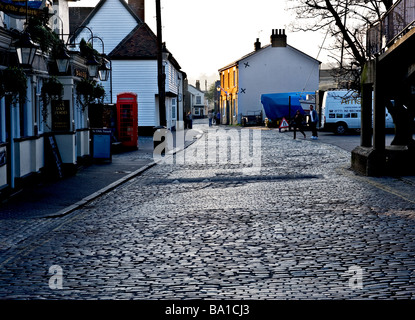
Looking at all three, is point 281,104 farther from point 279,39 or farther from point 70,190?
point 70,190

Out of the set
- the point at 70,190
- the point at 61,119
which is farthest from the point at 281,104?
the point at 70,190

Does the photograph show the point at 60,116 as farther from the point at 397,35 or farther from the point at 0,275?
the point at 0,275

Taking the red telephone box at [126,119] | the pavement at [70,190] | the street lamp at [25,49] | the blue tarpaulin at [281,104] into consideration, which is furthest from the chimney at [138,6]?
the street lamp at [25,49]

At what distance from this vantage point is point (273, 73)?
226 ft

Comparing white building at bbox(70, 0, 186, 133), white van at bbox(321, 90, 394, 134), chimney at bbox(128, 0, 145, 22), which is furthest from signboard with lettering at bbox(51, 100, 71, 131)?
chimney at bbox(128, 0, 145, 22)

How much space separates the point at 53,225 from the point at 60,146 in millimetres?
8175

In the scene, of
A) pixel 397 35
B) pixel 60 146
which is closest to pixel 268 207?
pixel 397 35

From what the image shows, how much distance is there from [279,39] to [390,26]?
52.9 m

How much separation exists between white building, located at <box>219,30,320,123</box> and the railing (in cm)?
5062

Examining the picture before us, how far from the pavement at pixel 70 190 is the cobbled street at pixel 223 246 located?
1.43 feet

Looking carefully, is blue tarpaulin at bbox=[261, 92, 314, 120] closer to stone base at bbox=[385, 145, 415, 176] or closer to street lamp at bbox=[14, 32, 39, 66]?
stone base at bbox=[385, 145, 415, 176]

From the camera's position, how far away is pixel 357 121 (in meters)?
39.9

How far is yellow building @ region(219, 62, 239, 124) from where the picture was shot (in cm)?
7256

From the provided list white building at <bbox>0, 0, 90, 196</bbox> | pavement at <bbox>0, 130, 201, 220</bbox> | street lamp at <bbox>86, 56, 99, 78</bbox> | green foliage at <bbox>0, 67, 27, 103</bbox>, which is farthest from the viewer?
street lamp at <bbox>86, 56, 99, 78</bbox>
